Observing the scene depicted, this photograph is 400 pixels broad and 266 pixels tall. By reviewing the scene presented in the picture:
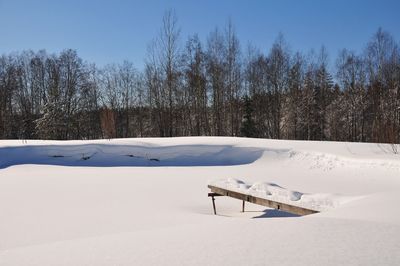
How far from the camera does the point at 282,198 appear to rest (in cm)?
511

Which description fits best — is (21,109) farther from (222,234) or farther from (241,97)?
(222,234)

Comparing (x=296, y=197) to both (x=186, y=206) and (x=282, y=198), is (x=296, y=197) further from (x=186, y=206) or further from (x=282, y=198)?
(x=186, y=206)

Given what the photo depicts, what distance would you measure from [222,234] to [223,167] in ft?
29.4

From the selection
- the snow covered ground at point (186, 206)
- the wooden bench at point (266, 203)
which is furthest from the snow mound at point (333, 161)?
the wooden bench at point (266, 203)

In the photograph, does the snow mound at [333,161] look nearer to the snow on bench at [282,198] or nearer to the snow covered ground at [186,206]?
the snow covered ground at [186,206]

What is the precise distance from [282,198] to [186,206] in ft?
7.21

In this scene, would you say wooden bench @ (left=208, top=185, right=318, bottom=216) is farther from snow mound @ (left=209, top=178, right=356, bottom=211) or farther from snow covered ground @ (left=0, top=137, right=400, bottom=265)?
snow covered ground @ (left=0, top=137, right=400, bottom=265)

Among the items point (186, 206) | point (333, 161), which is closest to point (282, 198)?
point (186, 206)

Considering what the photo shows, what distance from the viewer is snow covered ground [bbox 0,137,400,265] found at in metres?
2.61

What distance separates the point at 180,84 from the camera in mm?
27797

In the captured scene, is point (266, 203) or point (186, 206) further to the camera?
point (186, 206)

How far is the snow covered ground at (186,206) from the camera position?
261 centimetres

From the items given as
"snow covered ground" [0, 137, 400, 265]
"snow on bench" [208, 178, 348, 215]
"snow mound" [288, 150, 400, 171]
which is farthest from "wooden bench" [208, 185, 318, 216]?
"snow mound" [288, 150, 400, 171]

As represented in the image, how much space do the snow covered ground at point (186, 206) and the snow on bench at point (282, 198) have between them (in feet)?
0.58
